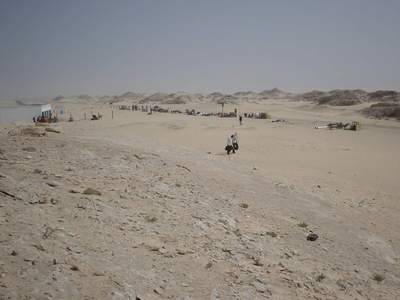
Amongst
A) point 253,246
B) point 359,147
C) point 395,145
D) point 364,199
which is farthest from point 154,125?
point 253,246

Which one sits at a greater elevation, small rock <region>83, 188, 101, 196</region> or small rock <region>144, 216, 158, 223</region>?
small rock <region>83, 188, 101, 196</region>

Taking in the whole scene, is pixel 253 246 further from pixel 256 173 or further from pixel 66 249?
pixel 256 173

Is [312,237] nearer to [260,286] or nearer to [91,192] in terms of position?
[260,286]

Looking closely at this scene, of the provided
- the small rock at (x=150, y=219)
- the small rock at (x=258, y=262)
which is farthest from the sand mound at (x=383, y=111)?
the small rock at (x=150, y=219)

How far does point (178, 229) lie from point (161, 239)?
709 mm

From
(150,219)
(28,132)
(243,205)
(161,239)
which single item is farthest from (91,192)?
(28,132)

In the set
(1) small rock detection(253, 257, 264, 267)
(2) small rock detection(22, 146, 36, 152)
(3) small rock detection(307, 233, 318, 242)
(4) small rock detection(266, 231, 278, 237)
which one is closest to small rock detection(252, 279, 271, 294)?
(1) small rock detection(253, 257, 264, 267)

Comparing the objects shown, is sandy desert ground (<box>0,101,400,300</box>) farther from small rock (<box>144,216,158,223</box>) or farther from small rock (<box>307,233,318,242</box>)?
small rock (<box>307,233,318,242</box>)

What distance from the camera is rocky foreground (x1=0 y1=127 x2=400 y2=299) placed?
5.07m

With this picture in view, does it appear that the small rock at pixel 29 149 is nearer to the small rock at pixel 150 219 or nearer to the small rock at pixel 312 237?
the small rock at pixel 150 219

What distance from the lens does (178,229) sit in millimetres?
7469

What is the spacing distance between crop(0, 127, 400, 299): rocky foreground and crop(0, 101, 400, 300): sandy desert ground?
0.03 m

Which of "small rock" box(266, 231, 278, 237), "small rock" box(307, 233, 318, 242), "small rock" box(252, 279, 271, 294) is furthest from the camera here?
"small rock" box(307, 233, 318, 242)

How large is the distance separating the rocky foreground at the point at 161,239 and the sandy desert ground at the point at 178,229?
0.03 m
